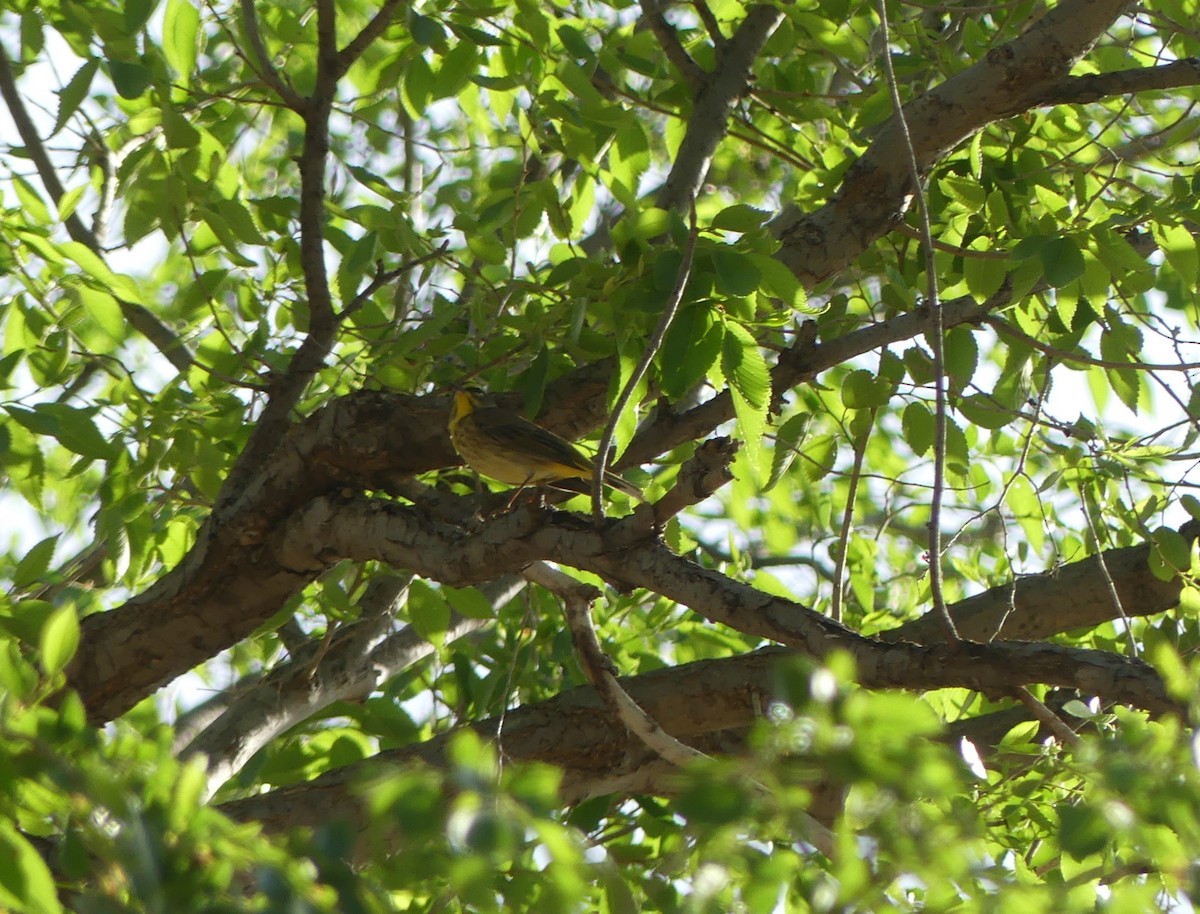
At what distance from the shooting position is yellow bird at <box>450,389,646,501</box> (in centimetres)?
409

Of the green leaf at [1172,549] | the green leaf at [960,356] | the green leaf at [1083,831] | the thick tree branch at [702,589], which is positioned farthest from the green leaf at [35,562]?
the green leaf at [1172,549]

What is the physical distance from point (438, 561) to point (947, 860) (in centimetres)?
219

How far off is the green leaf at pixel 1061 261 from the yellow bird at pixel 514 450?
1.40 meters

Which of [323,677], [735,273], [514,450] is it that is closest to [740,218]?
[735,273]

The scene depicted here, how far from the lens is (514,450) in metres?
4.50

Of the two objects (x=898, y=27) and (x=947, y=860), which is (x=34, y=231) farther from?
(x=898, y=27)

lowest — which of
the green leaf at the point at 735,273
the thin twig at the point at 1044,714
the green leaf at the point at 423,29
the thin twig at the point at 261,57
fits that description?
the thin twig at the point at 1044,714

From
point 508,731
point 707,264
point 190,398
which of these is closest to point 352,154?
point 190,398

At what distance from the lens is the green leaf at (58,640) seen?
182 centimetres

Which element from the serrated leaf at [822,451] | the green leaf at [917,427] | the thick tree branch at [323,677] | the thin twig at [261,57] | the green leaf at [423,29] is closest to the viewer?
the green leaf at [423,29]

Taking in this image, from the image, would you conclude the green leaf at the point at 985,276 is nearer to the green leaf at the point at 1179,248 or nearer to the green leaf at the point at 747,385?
the green leaf at the point at 1179,248

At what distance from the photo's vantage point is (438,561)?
11.7 feet

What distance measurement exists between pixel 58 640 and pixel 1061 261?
2.39 m

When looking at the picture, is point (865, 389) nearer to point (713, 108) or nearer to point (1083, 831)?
point (713, 108)
